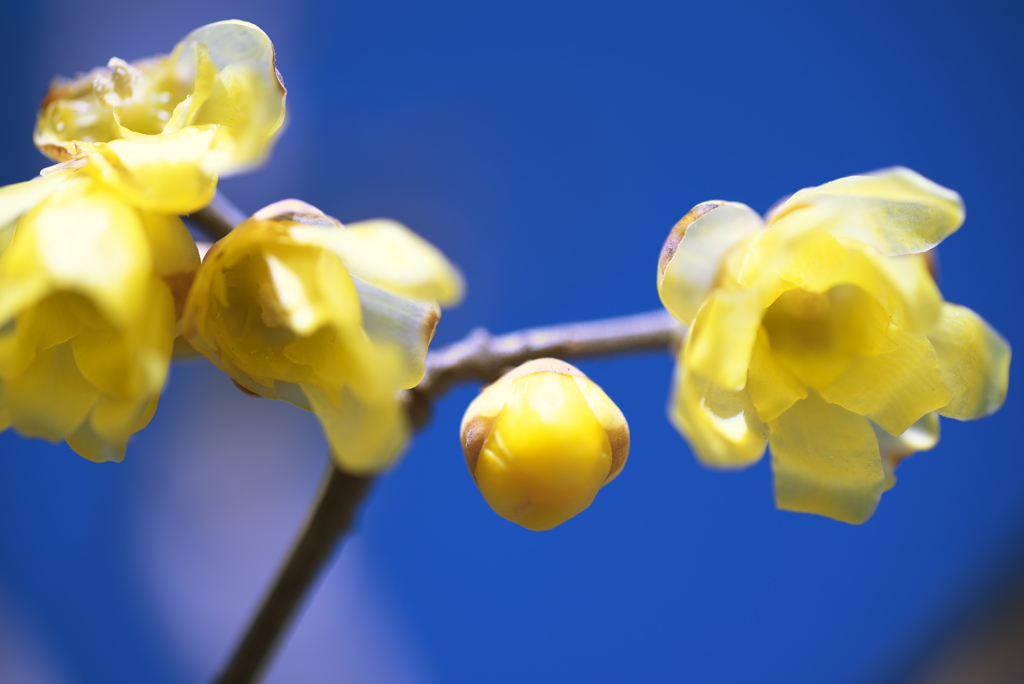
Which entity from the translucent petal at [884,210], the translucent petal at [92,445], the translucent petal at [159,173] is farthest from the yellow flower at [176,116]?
the translucent petal at [884,210]

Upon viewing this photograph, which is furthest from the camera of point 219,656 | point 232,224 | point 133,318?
point 219,656

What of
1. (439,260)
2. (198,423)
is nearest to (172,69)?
Result: (439,260)

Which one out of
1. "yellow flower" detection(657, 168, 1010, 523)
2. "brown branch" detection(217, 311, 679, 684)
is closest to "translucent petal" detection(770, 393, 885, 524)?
"yellow flower" detection(657, 168, 1010, 523)

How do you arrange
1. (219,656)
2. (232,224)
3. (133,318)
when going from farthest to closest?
(219,656) → (232,224) → (133,318)

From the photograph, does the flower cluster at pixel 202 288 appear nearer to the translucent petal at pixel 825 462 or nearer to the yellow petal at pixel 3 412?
the yellow petal at pixel 3 412

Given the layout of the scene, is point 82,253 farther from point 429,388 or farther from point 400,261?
point 429,388

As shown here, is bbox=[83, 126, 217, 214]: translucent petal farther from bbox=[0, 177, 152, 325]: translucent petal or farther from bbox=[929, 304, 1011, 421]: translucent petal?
bbox=[929, 304, 1011, 421]: translucent petal

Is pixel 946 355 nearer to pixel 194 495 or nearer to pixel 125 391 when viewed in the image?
pixel 125 391
